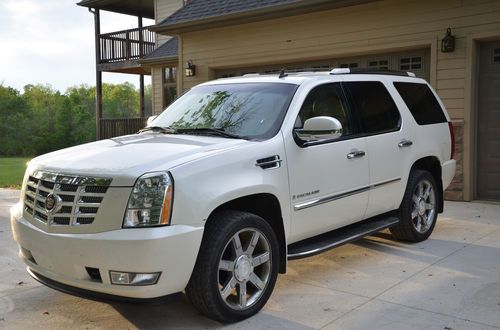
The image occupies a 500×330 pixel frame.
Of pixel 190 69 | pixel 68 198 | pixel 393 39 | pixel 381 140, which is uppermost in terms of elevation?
pixel 393 39

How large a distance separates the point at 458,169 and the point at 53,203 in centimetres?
712

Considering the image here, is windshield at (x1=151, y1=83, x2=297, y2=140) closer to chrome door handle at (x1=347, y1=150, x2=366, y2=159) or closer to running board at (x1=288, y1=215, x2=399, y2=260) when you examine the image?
chrome door handle at (x1=347, y1=150, x2=366, y2=159)

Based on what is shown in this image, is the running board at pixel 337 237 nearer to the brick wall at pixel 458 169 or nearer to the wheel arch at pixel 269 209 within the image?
the wheel arch at pixel 269 209

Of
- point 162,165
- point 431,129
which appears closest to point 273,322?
point 162,165

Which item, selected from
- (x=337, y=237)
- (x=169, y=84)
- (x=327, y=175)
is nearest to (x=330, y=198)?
(x=327, y=175)

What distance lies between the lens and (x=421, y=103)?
6285mm

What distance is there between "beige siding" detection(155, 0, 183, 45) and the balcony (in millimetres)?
895

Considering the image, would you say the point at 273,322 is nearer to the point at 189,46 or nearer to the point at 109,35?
the point at 189,46

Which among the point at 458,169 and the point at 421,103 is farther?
the point at 458,169

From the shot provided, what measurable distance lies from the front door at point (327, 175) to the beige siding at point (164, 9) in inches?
603

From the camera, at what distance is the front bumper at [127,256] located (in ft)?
11.2

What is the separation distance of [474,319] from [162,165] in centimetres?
255

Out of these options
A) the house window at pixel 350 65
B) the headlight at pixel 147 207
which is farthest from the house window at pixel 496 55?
the headlight at pixel 147 207

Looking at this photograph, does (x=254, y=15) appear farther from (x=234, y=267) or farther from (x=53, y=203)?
(x=53, y=203)
